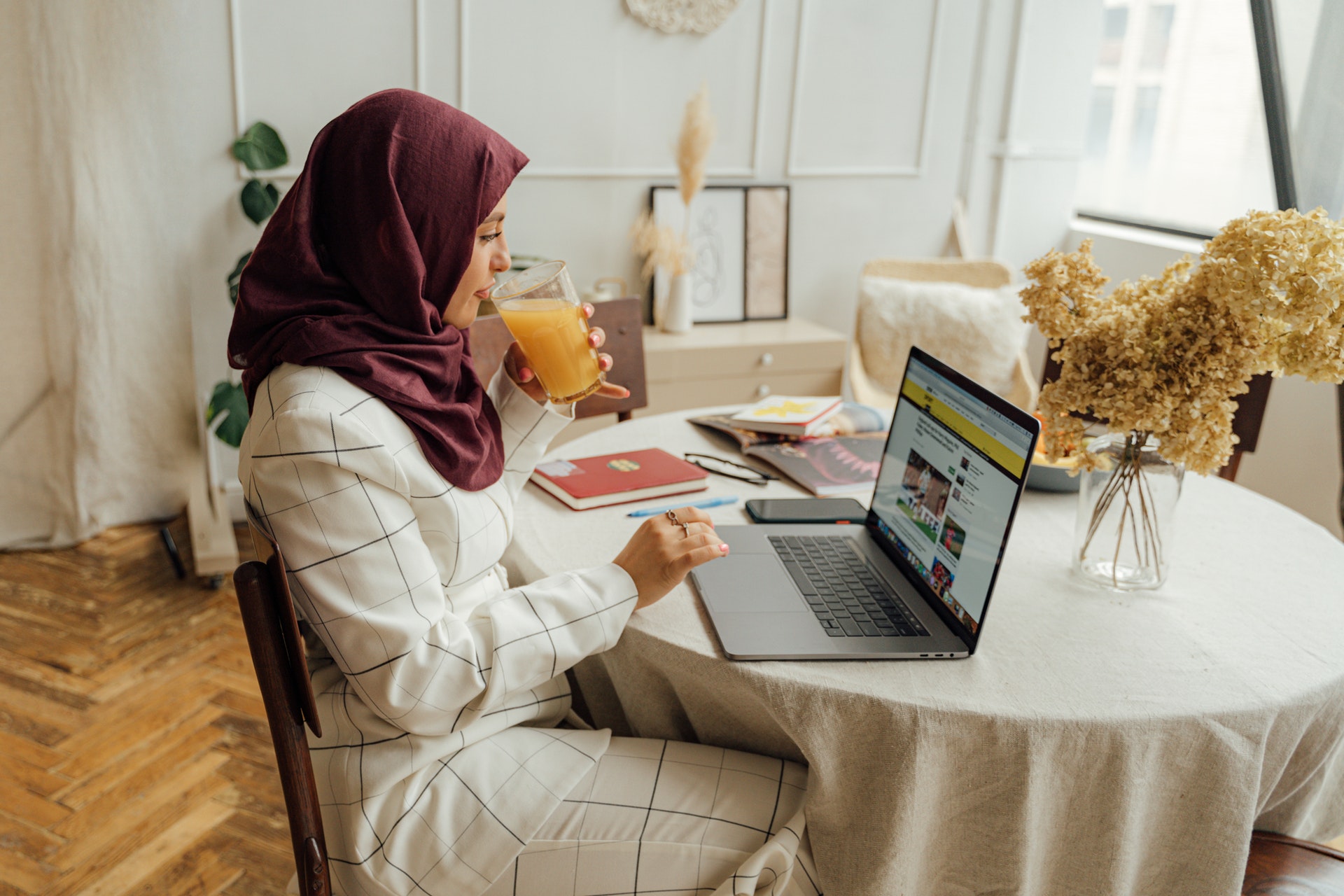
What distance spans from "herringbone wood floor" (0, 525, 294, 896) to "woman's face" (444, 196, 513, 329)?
115cm

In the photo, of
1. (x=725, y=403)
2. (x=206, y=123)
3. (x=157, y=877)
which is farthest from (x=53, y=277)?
(x=725, y=403)

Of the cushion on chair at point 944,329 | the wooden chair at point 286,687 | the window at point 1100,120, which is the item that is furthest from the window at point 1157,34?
the wooden chair at point 286,687

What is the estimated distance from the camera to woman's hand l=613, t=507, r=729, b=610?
115cm

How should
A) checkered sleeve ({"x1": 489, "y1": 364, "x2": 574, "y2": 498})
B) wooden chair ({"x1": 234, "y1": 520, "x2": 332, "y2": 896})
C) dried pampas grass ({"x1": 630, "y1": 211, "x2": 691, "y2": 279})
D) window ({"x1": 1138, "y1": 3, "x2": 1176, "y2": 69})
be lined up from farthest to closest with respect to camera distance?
1. window ({"x1": 1138, "y1": 3, "x2": 1176, "y2": 69})
2. dried pampas grass ({"x1": 630, "y1": 211, "x2": 691, "y2": 279})
3. checkered sleeve ({"x1": 489, "y1": 364, "x2": 574, "y2": 498})
4. wooden chair ({"x1": 234, "y1": 520, "x2": 332, "y2": 896})

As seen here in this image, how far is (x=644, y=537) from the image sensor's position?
118 cm

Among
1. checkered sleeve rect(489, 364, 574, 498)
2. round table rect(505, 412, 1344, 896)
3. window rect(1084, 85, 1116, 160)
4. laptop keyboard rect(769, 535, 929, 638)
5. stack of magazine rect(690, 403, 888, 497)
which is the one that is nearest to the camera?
round table rect(505, 412, 1344, 896)

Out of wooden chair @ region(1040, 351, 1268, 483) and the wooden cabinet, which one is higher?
wooden chair @ region(1040, 351, 1268, 483)

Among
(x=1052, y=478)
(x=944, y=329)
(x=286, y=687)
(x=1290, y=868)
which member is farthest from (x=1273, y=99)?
(x=286, y=687)

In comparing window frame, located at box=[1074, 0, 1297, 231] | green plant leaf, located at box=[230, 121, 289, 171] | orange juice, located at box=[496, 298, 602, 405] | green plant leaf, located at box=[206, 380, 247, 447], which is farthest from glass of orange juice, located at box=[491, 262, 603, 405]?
window frame, located at box=[1074, 0, 1297, 231]

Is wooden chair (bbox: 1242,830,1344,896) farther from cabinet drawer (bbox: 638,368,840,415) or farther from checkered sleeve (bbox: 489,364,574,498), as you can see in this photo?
cabinet drawer (bbox: 638,368,840,415)

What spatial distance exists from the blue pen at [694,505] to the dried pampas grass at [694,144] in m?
1.97

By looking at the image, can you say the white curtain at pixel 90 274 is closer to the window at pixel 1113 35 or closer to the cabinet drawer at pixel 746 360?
the cabinet drawer at pixel 746 360

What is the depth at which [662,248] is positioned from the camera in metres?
3.34

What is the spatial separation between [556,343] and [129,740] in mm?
1501
